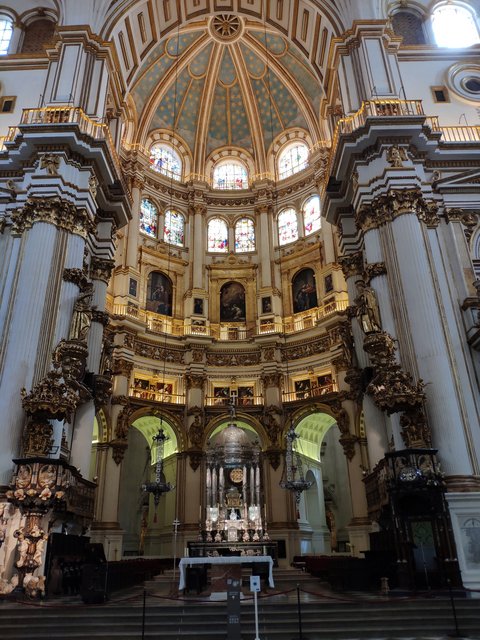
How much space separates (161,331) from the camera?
28.8 m

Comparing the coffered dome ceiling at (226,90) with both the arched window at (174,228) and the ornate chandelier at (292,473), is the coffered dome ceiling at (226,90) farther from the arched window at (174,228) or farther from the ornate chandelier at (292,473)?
the ornate chandelier at (292,473)

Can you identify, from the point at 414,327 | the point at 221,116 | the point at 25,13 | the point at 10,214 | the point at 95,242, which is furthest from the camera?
the point at 221,116

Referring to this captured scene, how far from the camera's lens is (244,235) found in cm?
3306

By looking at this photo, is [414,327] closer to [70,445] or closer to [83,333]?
[83,333]

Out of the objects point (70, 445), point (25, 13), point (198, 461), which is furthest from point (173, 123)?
point (70, 445)

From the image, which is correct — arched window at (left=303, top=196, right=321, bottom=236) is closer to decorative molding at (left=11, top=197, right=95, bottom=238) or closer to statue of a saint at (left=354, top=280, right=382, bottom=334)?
statue of a saint at (left=354, top=280, right=382, bottom=334)

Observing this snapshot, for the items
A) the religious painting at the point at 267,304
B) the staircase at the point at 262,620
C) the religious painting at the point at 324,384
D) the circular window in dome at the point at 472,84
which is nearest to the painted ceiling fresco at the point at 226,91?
the religious painting at the point at 267,304

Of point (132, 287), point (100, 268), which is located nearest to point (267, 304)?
point (132, 287)

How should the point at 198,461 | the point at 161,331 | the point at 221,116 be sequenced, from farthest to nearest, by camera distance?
the point at 221,116 < the point at 161,331 < the point at 198,461

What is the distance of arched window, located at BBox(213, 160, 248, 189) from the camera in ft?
113

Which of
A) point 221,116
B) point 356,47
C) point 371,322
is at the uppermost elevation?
point 221,116

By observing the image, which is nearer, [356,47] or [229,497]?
[356,47]

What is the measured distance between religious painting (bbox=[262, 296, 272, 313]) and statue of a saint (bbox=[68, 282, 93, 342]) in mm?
14944

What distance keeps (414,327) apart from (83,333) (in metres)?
9.74
